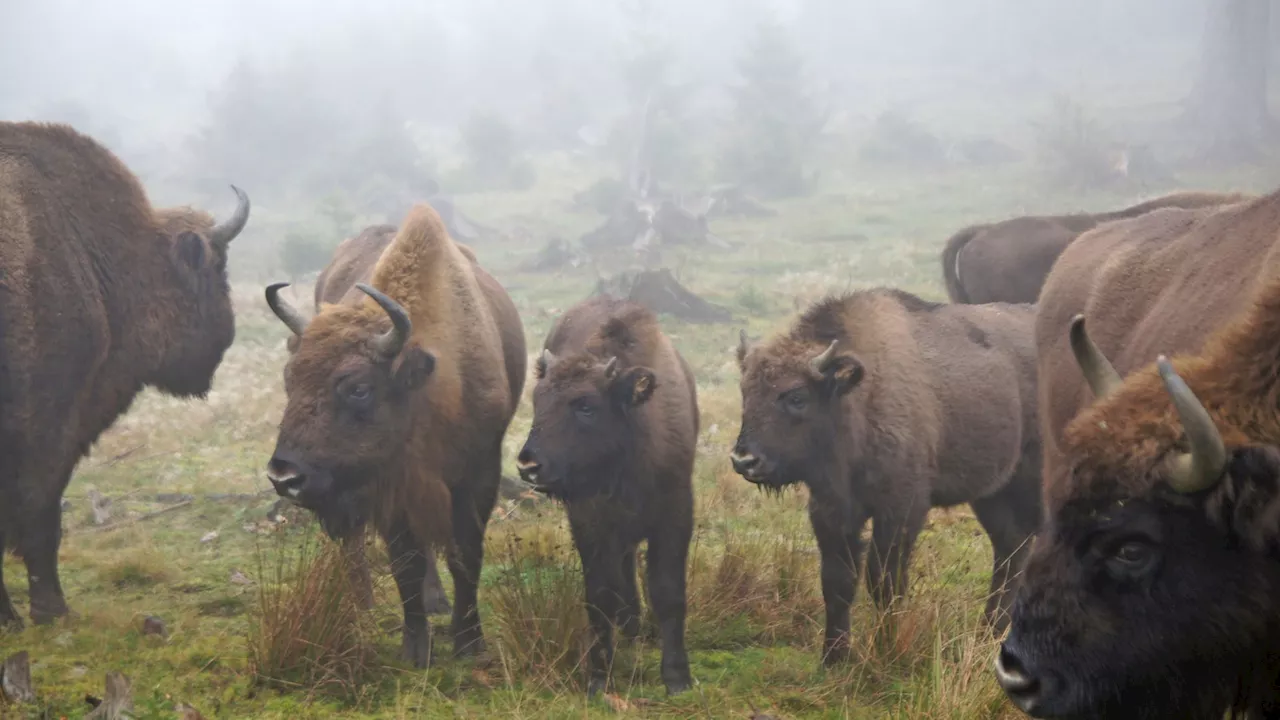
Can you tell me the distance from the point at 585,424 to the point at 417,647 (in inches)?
64.2

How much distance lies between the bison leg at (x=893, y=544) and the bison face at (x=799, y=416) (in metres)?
0.48

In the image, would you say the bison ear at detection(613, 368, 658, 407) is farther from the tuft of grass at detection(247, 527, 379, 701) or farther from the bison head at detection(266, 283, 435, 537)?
the tuft of grass at detection(247, 527, 379, 701)

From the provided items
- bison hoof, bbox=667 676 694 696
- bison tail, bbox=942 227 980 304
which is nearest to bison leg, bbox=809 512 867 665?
bison hoof, bbox=667 676 694 696

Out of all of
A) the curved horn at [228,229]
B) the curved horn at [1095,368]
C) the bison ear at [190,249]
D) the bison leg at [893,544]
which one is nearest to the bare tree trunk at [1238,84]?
the bison leg at [893,544]

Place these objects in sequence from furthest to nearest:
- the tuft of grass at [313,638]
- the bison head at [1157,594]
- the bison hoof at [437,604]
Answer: the bison hoof at [437,604], the tuft of grass at [313,638], the bison head at [1157,594]

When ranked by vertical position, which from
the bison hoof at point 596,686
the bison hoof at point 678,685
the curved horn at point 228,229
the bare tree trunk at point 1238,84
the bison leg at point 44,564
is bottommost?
the bison hoof at point 678,685

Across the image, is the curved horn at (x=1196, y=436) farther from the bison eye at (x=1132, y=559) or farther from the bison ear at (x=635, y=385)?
the bison ear at (x=635, y=385)

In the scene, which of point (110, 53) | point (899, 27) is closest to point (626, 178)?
point (899, 27)

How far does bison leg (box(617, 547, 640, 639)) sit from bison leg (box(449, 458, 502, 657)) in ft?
2.95

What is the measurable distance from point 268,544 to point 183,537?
1.00 metres

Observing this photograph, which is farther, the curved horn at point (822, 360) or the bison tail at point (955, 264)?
the bison tail at point (955, 264)

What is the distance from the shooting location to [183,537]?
8961mm

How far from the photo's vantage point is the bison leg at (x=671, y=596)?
5.88 metres

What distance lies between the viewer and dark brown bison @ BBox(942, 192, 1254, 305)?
12.5 meters
